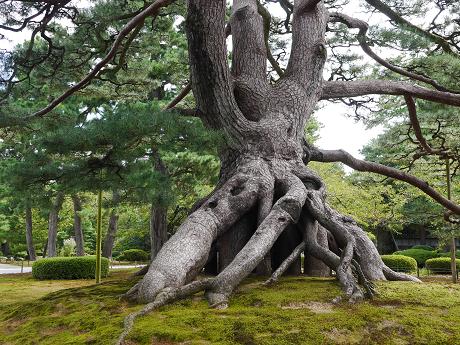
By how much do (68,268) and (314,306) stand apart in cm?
1153

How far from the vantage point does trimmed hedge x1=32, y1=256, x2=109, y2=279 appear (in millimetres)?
13258

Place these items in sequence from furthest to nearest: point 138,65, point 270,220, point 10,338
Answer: point 138,65 < point 270,220 < point 10,338

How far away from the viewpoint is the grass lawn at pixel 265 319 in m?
2.79

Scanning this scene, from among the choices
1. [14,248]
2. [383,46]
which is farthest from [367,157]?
[14,248]

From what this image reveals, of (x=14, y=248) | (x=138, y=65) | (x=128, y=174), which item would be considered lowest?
(x=14, y=248)

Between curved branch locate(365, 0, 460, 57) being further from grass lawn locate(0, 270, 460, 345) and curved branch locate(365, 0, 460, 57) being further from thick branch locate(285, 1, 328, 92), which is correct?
grass lawn locate(0, 270, 460, 345)

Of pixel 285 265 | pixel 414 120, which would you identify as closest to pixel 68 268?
pixel 285 265

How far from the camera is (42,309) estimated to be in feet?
13.6

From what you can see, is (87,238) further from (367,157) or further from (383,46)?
(383,46)

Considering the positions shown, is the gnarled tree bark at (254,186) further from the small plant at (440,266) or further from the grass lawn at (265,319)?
the small plant at (440,266)

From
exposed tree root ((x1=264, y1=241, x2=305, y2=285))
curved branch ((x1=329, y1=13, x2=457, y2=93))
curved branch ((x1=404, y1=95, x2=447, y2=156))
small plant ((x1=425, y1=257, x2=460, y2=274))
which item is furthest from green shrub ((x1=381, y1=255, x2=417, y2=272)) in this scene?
exposed tree root ((x1=264, y1=241, x2=305, y2=285))

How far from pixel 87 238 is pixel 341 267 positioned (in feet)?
95.6

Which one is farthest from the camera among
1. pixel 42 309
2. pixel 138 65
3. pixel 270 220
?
pixel 138 65

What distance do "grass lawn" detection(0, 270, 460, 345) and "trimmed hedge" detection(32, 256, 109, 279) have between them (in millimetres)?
9318
